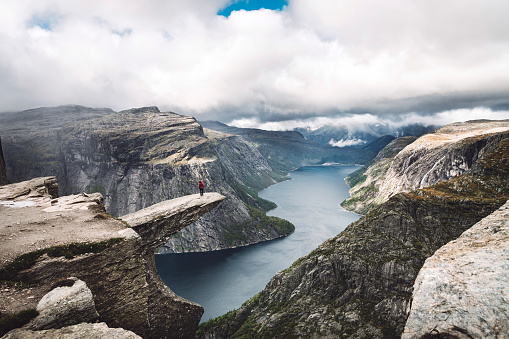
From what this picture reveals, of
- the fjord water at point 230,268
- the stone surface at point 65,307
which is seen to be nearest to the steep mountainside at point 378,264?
the stone surface at point 65,307

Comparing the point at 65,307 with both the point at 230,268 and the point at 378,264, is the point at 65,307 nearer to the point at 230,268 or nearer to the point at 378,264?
the point at 378,264

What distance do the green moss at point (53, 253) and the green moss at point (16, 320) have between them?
276 cm

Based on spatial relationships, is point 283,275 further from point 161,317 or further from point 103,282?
point 103,282

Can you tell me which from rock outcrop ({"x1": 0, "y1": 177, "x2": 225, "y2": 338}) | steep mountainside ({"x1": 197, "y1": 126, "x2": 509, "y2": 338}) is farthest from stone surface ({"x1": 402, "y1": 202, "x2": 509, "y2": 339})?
steep mountainside ({"x1": 197, "y1": 126, "x2": 509, "y2": 338})

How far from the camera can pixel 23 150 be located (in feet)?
641

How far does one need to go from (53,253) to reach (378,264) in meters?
56.2

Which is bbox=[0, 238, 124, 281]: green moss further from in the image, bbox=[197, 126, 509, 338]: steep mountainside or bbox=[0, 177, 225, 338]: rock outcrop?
bbox=[197, 126, 509, 338]: steep mountainside

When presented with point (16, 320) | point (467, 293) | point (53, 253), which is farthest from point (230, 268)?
point (467, 293)

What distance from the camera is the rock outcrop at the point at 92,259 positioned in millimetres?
14484

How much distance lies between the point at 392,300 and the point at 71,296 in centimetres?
5349

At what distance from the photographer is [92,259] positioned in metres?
16.6

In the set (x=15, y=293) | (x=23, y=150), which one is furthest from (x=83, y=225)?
(x=23, y=150)

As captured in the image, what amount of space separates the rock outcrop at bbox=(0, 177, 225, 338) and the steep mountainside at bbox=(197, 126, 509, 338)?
3770 centimetres

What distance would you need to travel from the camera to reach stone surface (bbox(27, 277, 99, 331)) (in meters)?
12.8
